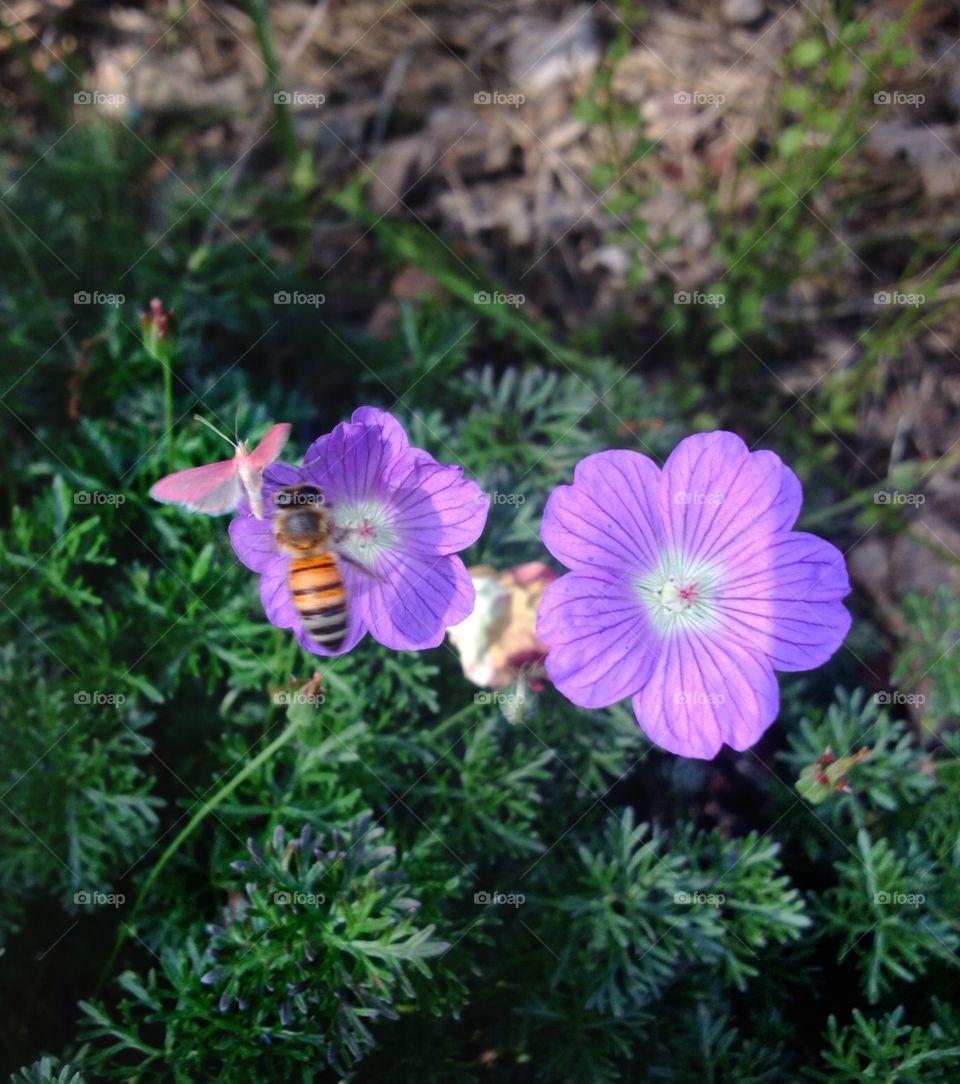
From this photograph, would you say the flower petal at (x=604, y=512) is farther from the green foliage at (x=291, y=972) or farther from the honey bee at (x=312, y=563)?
the green foliage at (x=291, y=972)

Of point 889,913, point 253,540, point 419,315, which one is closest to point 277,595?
point 253,540

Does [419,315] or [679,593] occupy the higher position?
[419,315]

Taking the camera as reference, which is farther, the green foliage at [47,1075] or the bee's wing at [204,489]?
the green foliage at [47,1075]

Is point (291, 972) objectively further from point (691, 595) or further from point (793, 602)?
point (793, 602)

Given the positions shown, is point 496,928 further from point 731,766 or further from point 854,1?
point 854,1

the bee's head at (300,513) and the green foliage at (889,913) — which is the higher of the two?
the bee's head at (300,513)

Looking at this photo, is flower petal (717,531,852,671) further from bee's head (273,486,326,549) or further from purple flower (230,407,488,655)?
bee's head (273,486,326,549)

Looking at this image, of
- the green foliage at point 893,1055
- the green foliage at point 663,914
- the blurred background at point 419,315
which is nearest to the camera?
the green foliage at point 893,1055

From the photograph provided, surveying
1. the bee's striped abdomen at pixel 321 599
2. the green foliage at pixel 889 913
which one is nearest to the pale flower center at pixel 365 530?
the bee's striped abdomen at pixel 321 599
